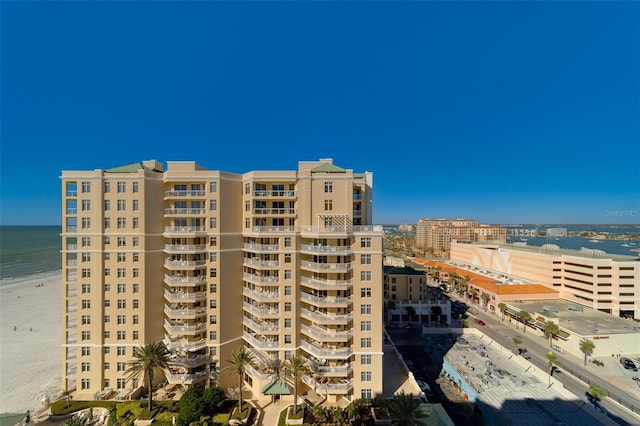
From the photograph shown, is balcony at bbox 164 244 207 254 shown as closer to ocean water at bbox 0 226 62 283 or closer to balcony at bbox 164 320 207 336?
balcony at bbox 164 320 207 336

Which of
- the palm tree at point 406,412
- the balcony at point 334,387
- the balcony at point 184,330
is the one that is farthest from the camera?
the balcony at point 184,330

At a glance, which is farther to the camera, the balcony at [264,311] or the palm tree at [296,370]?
the balcony at [264,311]

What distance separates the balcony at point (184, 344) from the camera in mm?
32875

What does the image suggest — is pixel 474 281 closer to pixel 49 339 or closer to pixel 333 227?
pixel 333 227

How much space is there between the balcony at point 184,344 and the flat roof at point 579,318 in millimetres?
64430

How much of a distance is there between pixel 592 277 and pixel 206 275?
8830cm

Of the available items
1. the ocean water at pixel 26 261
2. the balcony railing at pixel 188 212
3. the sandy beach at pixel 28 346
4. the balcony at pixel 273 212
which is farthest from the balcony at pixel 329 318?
the ocean water at pixel 26 261

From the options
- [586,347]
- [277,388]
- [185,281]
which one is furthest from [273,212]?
[586,347]

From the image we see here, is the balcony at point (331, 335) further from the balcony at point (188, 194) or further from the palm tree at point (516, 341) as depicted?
the palm tree at point (516, 341)

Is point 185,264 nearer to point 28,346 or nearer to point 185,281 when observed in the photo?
point 185,281

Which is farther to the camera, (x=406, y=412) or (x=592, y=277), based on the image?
(x=592, y=277)

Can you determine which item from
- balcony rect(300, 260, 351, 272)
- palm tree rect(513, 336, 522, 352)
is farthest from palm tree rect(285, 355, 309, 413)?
palm tree rect(513, 336, 522, 352)

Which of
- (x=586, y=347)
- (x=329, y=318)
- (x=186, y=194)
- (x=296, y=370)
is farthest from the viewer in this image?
(x=586, y=347)

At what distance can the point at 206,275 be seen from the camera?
113 feet
